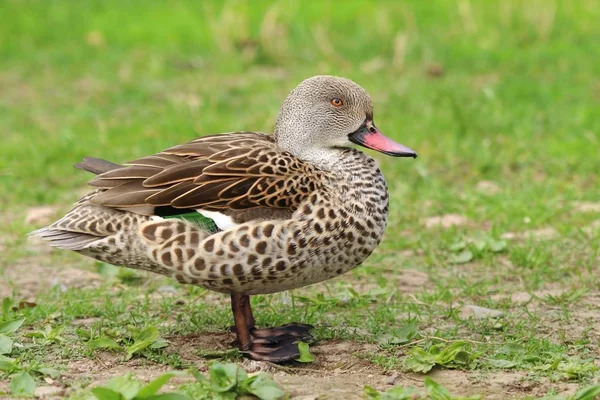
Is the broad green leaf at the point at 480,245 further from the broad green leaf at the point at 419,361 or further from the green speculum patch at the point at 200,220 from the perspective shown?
the green speculum patch at the point at 200,220

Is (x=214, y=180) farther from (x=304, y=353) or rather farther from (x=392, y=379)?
(x=392, y=379)

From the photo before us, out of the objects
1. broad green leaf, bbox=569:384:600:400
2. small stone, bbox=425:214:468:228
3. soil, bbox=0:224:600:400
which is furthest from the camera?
small stone, bbox=425:214:468:228

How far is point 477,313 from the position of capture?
4.89 meters

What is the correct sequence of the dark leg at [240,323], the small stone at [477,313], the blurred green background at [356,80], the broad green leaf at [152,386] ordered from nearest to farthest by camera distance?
the broad green leaf at [152,386]
the dark leg at [240,323]
the small stone at [477,313]
the blurred green background at [356,80]

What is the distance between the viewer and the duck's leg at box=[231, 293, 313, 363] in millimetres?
4285

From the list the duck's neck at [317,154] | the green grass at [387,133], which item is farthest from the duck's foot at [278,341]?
the duck's neck at [317,154]

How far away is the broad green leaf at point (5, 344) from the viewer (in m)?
4.08

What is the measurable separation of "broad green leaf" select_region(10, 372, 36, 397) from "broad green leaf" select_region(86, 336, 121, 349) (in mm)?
477

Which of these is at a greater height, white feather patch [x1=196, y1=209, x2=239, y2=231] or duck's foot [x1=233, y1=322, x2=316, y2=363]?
white feather patch [x1=196, y1=209, x2=239, y2=231]

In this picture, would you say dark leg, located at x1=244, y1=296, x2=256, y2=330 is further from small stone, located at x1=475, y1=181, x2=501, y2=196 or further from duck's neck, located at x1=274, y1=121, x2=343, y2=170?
small stone, located at x1=475, y1=181, x2=501, y2=196

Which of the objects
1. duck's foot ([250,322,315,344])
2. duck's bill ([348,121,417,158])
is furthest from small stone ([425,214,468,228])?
duck's foot ([250,322,315,344])

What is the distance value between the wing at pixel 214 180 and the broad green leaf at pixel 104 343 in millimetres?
562

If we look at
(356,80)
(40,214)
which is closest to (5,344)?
(40,214)

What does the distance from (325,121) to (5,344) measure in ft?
5.53
